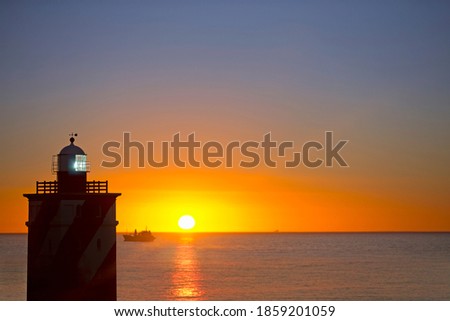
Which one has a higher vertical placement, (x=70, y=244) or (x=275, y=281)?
(x=275, y=281)

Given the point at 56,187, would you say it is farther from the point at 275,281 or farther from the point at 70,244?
the point at 275,281

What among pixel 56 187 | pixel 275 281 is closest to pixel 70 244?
pixel 56 187

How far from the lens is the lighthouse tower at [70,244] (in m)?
24.2

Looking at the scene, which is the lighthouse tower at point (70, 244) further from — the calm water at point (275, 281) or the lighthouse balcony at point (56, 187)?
the calm water at point (275, 281)

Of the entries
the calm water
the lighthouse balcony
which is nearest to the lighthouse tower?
the lighthouse balcony

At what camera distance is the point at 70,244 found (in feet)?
79.9

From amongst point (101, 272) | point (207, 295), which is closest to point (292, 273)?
point (207, 295)

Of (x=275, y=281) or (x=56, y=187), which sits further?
(x=275, y=281)

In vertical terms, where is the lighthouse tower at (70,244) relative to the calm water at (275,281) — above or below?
below

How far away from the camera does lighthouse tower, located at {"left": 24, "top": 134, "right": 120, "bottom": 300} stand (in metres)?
24.2

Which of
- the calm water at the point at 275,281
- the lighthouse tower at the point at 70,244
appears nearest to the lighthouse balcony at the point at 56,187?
the lighthouse tower at the point at 70,244

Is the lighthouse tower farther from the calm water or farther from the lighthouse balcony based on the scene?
the calm water
